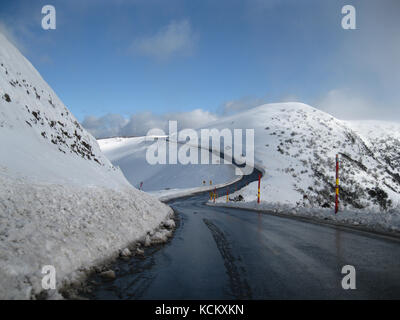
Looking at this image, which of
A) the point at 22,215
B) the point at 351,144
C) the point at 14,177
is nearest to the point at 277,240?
the point at 22,215

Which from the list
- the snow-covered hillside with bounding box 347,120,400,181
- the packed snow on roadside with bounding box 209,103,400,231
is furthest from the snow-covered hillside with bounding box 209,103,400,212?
the snow-covered hillside with bounding box 347,120,400,181

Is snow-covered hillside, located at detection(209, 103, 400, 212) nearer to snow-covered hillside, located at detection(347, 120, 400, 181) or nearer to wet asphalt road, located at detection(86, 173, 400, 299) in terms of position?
snow-covered hillside, located at detection(347, 120, 400, 181)

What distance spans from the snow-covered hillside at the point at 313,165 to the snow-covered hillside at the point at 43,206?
44.6 ft

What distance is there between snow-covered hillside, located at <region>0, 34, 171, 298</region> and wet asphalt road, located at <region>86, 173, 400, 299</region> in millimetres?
706

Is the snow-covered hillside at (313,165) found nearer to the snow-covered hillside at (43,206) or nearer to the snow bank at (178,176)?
the snow bank at (178,176)

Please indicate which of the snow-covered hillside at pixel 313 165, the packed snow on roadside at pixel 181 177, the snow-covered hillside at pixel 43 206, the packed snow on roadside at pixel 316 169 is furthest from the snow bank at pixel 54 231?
the packed snow on roadside at pixel 181 177

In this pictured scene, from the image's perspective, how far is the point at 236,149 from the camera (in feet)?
225

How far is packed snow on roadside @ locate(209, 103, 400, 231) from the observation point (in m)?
17.4

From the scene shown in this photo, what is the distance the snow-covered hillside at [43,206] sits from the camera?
11.7 ft

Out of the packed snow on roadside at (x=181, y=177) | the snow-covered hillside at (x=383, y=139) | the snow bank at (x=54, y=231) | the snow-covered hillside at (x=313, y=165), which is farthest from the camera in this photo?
the snow-covered hillside at (x=383, y=139)

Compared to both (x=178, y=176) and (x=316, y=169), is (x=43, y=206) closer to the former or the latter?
(x=178, y=176)

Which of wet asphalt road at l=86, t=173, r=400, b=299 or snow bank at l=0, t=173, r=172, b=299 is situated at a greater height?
snow bank at l=0, t=173, r=172, b=299

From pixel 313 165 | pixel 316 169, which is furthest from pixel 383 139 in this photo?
pixel 316 169

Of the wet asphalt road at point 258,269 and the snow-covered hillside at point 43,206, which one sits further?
the snow-covered hillside at point 43,206
